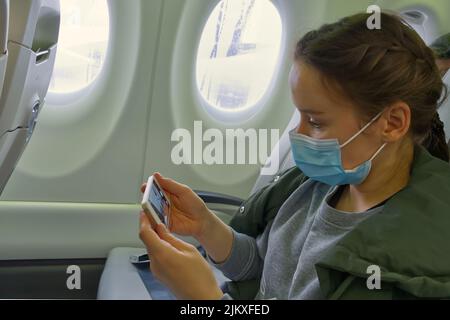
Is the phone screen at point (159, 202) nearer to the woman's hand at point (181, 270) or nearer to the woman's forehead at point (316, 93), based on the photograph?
the woman's hand at point (181, 270)

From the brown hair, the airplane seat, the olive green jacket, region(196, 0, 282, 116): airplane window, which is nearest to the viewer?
the olive green jacket

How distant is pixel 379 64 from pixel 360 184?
0.27 meters

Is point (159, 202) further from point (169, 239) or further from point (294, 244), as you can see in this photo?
point (294, 244)

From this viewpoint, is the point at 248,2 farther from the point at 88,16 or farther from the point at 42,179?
the point at 42,179

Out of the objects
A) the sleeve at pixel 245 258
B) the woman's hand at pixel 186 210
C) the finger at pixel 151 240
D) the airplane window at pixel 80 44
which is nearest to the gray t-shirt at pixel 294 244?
the sleeve at pixel 245 258

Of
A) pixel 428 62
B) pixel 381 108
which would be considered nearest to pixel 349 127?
pixel 381 108

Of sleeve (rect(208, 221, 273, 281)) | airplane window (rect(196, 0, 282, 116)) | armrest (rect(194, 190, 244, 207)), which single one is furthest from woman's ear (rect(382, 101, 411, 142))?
airplane window (rect(196, 0, 282, 116))

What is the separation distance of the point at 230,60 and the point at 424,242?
206cm

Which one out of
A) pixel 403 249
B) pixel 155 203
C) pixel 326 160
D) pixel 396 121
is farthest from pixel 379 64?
pixel 155 203

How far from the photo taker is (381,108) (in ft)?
3.57

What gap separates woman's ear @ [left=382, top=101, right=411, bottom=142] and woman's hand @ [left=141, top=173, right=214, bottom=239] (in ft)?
1.68

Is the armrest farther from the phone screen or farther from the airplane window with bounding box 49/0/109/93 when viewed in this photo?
the phone screen

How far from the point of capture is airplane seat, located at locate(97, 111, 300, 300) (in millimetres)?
1857

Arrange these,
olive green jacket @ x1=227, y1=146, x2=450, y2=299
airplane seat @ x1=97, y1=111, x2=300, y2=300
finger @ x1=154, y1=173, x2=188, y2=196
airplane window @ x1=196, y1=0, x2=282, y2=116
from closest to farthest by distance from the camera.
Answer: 1. olive green jacket @ x1=227, y1=146, x2=450, y2=299
2. finger @ x1=154, y1=173, x2=188, y2=196
3. airplane seat @ x1=97, y1=111, x2=300, y2=300
4. airplane window @ x1=196, y1=0, x2=282, y2=116
